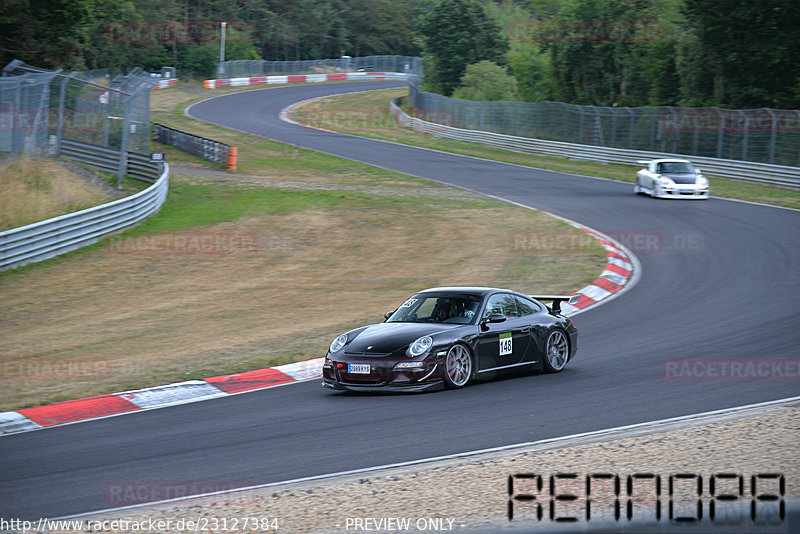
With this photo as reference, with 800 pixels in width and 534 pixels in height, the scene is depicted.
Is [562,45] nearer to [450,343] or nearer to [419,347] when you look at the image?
[450,343]

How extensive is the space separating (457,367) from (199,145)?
32312mm

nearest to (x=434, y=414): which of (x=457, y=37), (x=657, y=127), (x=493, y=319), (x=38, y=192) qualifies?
(x=493, y=319)

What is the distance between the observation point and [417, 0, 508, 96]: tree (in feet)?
235

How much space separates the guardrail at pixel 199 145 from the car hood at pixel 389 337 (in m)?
27.5

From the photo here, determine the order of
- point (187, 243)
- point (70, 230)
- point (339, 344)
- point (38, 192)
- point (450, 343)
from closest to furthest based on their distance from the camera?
1. point (450, 343)
2. point (339, 344)
3. point (70, 230)
4. point (38, 192)
5. point (187, 243)

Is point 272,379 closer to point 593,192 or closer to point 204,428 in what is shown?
point 204,428

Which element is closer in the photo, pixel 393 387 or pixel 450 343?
pixel 393 387

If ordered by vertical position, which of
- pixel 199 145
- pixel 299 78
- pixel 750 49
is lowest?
pixel 199 145

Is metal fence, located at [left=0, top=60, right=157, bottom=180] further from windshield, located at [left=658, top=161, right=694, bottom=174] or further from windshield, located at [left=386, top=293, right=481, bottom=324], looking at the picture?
windshield, located at [left=658, top=161, right=694, bottom=174]

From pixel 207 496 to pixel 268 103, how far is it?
63.3 meters

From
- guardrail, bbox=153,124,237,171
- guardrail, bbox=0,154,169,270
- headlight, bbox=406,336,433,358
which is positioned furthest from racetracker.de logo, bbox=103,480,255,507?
guardrail, bbox=153,124,237,171

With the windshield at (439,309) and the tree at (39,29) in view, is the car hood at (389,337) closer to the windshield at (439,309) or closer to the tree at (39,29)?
the windshield at (439,309)

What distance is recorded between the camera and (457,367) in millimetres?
10617

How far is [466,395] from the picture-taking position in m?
10.2
